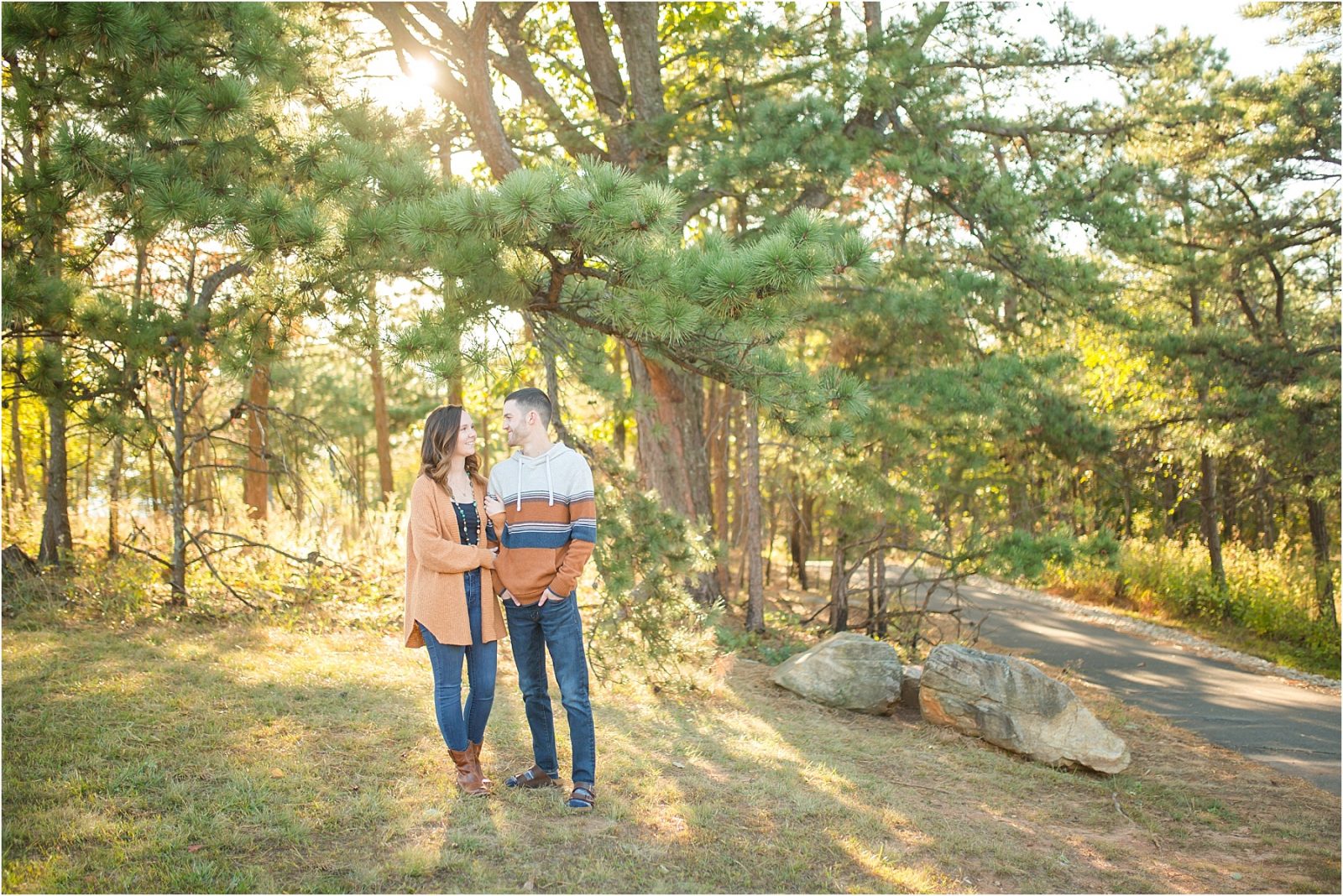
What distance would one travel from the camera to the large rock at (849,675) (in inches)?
279

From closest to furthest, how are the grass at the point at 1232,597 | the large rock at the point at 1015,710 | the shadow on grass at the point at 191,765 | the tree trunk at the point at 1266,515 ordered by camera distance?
the shadow on grass at the point at 191,765, the large rock at the point at 1015,710, the grass at the point at 1232,597, the tree trunk at the point at 1266,515

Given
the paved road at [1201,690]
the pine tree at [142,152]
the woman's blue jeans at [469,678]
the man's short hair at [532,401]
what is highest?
the pine tree at [142,152]

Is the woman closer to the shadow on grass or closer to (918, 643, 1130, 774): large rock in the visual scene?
the shadow on grass

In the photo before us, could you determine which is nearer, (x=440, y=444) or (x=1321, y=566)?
(x=440, y=444)

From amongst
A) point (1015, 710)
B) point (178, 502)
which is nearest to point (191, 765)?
point (178, 502)

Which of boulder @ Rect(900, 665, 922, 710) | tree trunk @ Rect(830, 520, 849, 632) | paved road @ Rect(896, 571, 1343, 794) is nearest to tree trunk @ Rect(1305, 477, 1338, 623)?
paved road @ Rect(896, 571, 1343, 794)

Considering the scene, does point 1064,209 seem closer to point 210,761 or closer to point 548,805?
point 548,805

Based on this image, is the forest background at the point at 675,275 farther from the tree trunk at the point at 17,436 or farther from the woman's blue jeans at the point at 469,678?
the woman's blue jeans at the point at 469,678

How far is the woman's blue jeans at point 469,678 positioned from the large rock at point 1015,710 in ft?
13.2

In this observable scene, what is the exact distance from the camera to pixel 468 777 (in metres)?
3.89

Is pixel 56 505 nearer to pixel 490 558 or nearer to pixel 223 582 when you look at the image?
pixel 223 582

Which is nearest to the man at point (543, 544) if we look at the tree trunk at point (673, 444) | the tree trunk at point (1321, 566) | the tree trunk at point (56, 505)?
the tree trunk at point (56, 505)

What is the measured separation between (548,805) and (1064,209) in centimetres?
699

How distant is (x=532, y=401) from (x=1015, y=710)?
4468 mm
